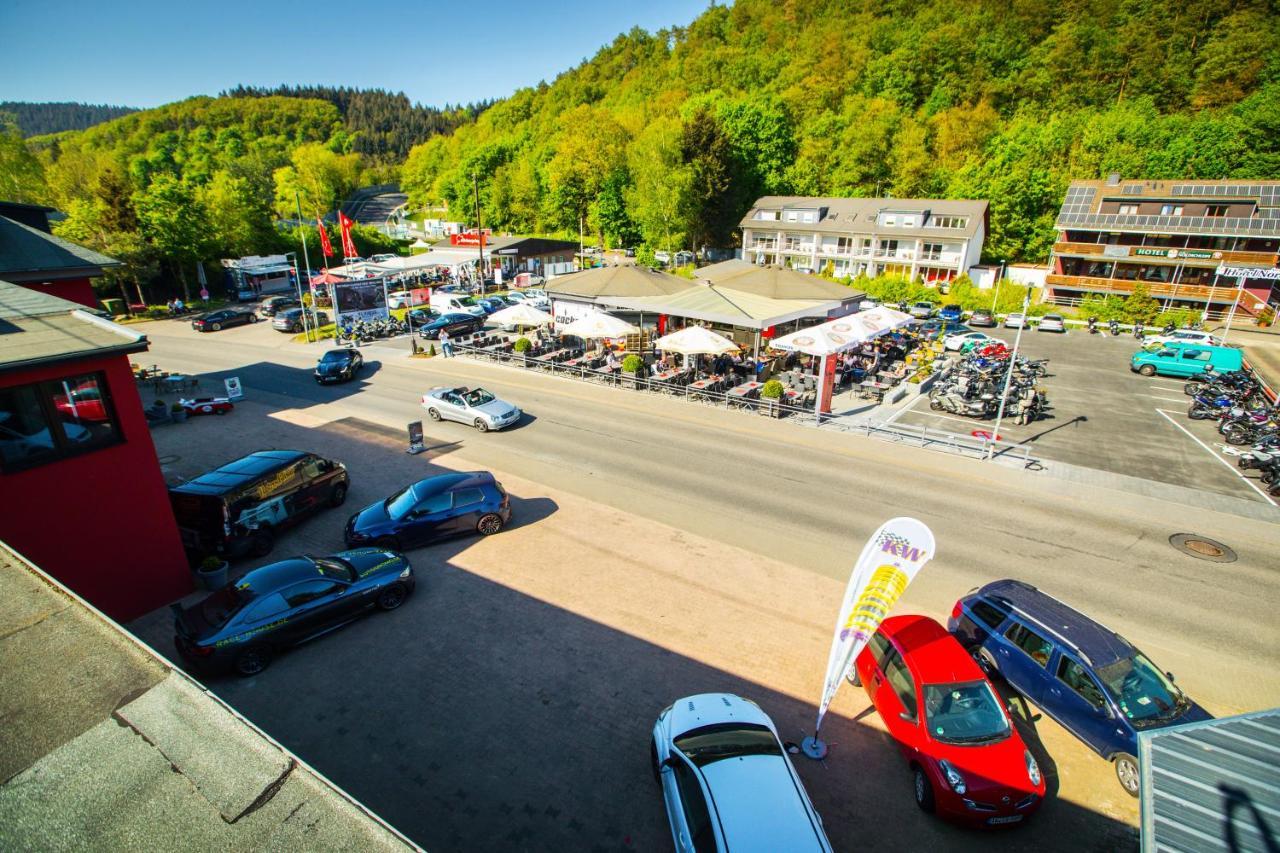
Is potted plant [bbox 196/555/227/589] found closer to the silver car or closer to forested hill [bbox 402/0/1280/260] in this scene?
the silver car

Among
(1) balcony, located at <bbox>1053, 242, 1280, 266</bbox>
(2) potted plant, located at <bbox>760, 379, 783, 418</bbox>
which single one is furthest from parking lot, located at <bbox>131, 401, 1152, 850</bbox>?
(1) balcony, located at <bbox>1053, 242, 1280, 266</bbox>

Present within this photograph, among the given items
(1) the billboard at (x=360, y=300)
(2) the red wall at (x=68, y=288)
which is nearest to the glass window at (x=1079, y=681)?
(2) the red wall at (x=68, y=288)

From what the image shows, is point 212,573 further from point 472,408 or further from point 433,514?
point 472,408

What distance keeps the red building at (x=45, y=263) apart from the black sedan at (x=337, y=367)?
7814 millimetres

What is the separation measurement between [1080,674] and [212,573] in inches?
613

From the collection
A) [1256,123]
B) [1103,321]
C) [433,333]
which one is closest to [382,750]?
[433,333]

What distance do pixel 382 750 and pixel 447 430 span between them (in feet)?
44.8

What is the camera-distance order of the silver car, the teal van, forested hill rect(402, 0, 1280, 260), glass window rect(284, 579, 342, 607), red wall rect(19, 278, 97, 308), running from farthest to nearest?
forested hill rect(402, 0, 1280, 260) < the teal van < the silver car < red wall rect(19, 278, 97, 308) < glass window rect(284, 579, 342, 607)

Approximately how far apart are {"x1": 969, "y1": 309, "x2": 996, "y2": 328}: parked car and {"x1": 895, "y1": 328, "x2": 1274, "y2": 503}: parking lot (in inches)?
391

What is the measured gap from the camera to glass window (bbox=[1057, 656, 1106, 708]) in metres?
7.96

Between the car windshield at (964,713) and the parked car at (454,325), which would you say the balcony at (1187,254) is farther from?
the car windshield at (964,713)

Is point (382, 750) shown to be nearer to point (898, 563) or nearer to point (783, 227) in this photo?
point (898, 563)

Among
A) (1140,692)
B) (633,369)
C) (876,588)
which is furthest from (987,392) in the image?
(876,588)

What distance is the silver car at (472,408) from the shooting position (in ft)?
66.8
